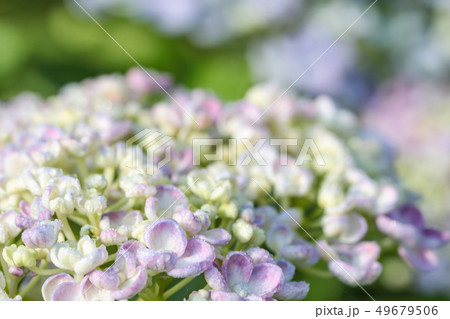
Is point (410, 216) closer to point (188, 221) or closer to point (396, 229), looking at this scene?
point (396, 229)

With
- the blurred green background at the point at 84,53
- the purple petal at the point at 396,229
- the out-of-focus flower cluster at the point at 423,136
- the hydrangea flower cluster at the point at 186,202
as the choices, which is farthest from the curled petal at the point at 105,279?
the blurred green background at the point at 84,53

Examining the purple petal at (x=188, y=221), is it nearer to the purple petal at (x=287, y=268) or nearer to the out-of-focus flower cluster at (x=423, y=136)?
the purple petal at (x=287, y=268)

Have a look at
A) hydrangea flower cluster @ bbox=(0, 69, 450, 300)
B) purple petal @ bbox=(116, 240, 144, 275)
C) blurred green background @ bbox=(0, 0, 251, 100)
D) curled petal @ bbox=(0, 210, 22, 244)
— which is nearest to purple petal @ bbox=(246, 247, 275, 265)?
hydrangea flower cluster @ bbox=(0, 69, 450, 300)

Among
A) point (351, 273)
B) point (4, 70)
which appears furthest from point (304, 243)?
point (4, 70)

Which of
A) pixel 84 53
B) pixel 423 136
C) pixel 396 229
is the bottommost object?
pixel 396 229

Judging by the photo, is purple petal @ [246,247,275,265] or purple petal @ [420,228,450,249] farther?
purple petal @ [420,228,450,249]

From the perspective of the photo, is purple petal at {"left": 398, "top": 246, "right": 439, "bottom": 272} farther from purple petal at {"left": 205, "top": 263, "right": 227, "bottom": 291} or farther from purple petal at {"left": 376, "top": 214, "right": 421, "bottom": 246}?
purple petal at {"left": 205, "top": 263, "right": 227, "bottom": 291}

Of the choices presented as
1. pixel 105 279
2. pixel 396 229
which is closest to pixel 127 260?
pixel 105 279
